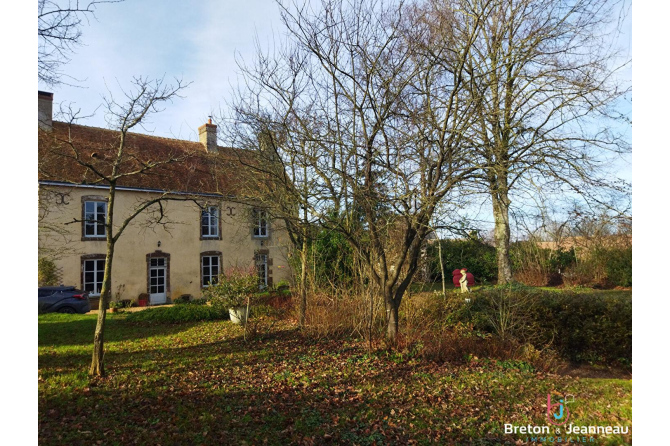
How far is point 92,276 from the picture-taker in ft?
44.4

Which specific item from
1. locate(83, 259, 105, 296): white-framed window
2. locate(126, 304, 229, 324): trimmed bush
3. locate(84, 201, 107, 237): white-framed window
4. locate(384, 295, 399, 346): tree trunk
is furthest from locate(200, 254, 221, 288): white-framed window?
locate(384, 295, 399, 346): tree trunk

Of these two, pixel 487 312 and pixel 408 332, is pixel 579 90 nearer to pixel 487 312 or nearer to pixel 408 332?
pixel 487 312

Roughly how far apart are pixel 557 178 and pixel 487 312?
326 cm

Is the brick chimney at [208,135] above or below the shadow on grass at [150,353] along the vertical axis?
above

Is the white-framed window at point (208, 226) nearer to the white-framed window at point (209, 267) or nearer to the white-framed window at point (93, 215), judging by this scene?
the white-framed window at point (209, 267)

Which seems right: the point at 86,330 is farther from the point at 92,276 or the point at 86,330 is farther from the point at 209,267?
the point at 209,267

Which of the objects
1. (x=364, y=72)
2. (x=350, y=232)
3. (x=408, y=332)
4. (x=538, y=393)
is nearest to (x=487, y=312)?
(x=408, y=332)

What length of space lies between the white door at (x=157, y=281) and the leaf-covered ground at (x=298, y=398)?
739cm

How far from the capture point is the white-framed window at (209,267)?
1598 cm

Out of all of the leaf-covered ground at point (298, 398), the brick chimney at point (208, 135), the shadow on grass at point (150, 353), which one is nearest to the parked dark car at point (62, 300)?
the shadow on grass at point (150, 353)

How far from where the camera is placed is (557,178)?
5.39 m

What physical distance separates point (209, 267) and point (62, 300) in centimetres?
543

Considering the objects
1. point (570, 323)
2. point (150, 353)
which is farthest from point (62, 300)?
point (570, 323)

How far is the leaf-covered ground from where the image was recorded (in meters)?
3.99
